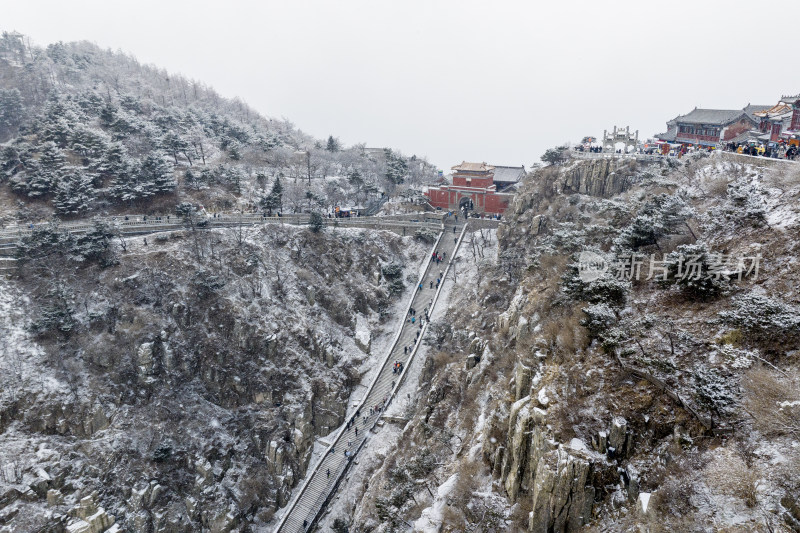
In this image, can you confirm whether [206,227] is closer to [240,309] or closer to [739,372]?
[240,309]

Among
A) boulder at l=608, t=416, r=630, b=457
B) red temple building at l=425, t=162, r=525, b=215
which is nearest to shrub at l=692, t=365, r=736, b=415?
boulder at l=608, t=416, r=630, b=457

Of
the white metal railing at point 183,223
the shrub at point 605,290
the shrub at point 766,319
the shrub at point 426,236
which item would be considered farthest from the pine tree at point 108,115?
the shrub at point 766,319

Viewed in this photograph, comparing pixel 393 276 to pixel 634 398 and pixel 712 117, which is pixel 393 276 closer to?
pixel 634 398

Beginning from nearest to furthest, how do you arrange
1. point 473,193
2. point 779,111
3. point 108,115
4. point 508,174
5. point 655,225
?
1. point 655,225
2. point 779,111
3. point 108,115
4. point 473,193
5. point 508,174

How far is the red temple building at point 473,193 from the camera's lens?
45094 mm

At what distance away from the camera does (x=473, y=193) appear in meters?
45.5

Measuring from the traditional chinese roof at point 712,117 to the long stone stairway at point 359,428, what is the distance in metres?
26.6

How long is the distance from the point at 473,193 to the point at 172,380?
107 feet

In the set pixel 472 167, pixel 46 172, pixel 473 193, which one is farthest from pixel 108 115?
pixel 473 193

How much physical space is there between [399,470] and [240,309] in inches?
686

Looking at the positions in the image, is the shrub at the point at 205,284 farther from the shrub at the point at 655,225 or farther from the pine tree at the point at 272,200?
the shrub at the point at 655,225

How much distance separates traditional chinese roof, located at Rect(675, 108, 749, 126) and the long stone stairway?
26.6m

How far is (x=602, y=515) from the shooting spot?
37.0ft

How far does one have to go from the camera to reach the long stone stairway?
83.1 ft
